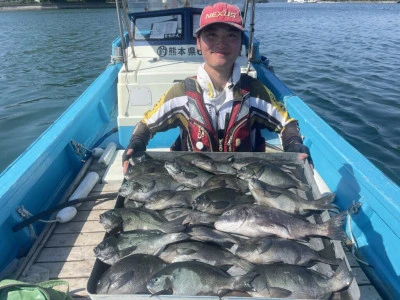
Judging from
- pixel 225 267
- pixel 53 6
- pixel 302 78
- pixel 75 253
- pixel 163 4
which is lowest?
pixel 302 78

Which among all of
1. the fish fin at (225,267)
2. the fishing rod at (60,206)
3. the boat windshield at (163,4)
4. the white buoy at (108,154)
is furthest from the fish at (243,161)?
the boat windshield at (163,4)

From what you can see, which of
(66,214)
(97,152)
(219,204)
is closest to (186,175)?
(219,204)

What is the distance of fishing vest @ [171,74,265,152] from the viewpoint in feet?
10.1

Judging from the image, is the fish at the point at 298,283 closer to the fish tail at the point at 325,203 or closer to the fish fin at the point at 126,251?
the fish tail at the point at 325,203

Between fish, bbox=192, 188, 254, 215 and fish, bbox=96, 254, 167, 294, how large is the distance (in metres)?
0.46

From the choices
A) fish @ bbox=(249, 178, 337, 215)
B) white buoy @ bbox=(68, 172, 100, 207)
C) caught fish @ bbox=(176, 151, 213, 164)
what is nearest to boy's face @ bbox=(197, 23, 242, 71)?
caught fish @ bbox=(176, 151, 213, 164)

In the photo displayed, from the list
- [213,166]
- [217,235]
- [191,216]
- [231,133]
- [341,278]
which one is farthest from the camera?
[231,133]

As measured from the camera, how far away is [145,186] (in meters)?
2.39

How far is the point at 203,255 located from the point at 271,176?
884 millimetres

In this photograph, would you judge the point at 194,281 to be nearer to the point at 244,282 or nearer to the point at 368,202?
the point at 244,282

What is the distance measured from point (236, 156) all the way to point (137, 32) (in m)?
3.79

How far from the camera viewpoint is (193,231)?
1979mm

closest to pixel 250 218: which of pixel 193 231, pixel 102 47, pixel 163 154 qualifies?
pixel 193 231

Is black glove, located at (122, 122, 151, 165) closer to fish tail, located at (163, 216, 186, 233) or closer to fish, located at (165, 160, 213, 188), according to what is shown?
fish, located at (165, 160, 213, 188)
